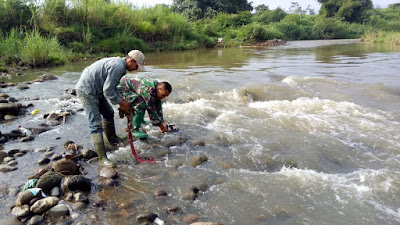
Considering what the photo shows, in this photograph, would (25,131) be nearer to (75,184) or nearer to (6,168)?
(6,168)

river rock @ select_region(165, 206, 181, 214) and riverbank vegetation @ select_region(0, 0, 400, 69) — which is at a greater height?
riverbank vegetation @ select_region(0, 0, 400, 69)

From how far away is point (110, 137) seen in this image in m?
4.66

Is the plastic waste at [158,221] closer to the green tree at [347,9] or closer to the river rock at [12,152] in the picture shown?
the river rock at [12,152]

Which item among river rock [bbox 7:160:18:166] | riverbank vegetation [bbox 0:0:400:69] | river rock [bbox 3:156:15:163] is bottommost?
river rock [bbox 7:160:18:166]

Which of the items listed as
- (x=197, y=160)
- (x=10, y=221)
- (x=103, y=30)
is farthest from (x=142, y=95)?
(x=103, y=30)

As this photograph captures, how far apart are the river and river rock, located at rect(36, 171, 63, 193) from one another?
37cm

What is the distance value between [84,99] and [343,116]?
4.76 meters

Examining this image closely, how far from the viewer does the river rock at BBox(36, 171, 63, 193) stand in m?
3.18

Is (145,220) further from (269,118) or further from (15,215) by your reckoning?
(269,118)

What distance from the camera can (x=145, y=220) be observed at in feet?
9.05

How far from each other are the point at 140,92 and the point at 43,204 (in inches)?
84.1

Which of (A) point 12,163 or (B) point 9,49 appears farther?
(B) point 9,49

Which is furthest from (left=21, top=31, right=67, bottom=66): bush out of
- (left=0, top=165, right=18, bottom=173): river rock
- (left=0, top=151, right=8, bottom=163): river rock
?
(left=0, top=165, right=18, bottom=173): river rock

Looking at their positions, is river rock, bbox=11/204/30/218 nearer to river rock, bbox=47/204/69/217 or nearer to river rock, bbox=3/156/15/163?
river rock, bbox=47/204/69/217
